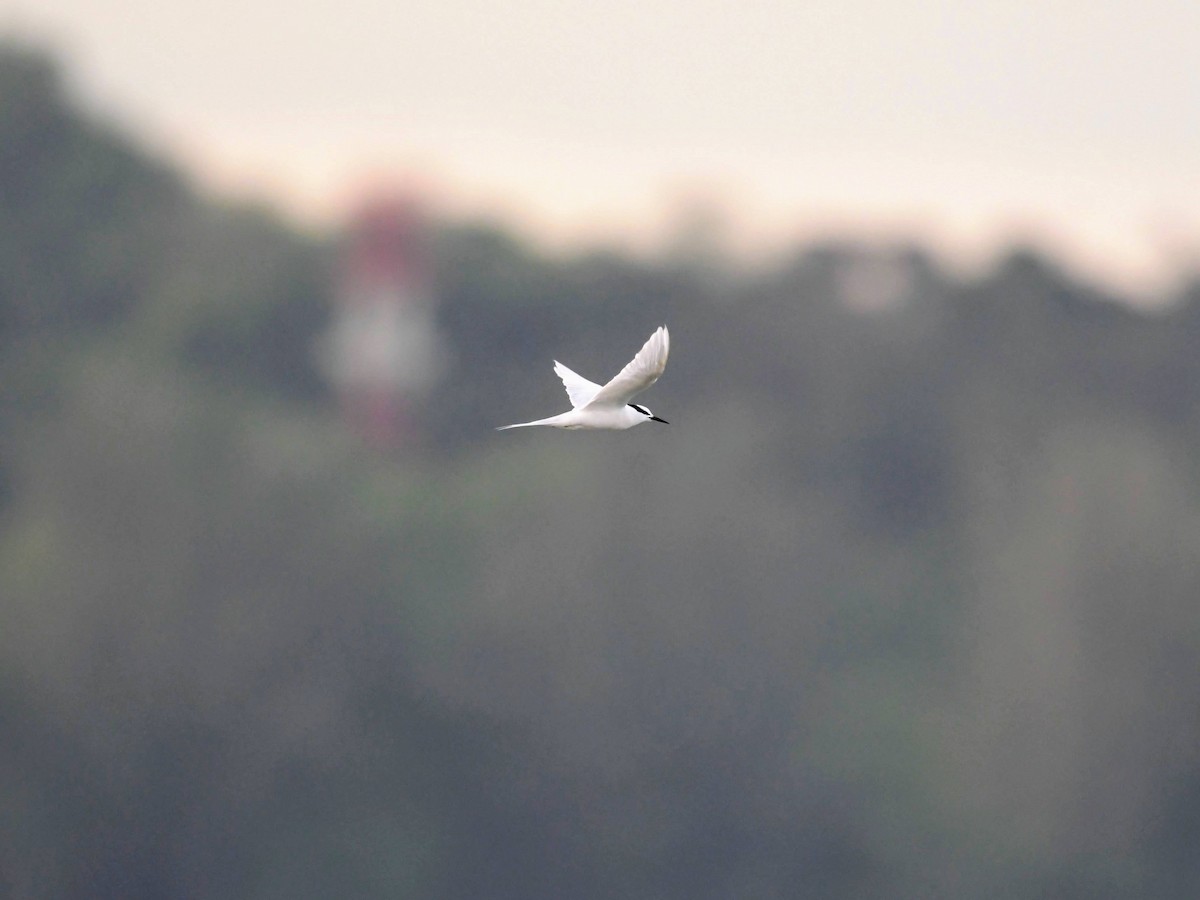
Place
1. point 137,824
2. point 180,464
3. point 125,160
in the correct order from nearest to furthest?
point 137,824
point 180,464
point 125,160

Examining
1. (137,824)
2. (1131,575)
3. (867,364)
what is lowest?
(137,824)

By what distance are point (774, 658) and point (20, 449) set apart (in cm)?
1675

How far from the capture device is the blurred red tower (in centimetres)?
6556

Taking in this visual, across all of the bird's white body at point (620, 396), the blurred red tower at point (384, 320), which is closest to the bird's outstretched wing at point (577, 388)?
the bird's white body at point (620, 396)

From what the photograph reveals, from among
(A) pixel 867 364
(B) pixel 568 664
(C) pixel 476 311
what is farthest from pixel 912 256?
(B) pixel 568 664

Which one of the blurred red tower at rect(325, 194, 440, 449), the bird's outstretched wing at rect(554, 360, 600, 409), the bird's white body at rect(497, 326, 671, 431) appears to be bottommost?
the bird's white body at rect(497, 326, 671, 431)

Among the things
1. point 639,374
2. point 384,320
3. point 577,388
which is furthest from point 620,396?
point 384,320

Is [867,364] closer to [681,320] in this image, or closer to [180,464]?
[681,320]

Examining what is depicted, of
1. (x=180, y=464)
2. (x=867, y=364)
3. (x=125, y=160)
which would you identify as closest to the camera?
(x=180, y=464)

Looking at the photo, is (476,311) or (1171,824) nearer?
(1171,824)

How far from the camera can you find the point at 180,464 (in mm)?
53406

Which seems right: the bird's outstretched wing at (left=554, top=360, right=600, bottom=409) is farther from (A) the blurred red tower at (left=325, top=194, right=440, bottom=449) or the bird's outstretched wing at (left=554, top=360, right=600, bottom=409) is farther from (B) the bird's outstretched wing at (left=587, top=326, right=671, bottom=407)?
(A) the blurred red tower at (left=325, top=194, right=440, bottom=449)

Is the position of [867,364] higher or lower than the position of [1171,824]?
higher

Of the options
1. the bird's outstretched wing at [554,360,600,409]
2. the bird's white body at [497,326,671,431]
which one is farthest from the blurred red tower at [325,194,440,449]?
the bird's white body at [497,326,671,431]
